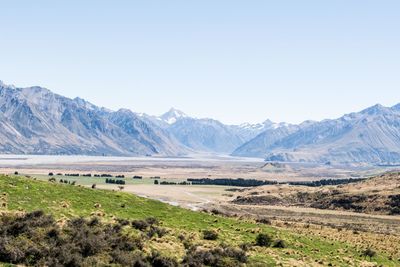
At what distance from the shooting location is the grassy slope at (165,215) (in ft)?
148

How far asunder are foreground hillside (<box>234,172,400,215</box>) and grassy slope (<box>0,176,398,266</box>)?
272 ft

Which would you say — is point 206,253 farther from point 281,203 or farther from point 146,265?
point 281,203

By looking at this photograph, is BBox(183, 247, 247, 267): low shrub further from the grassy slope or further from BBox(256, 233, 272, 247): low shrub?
BBox(256, 233, 272, 247): low shrub

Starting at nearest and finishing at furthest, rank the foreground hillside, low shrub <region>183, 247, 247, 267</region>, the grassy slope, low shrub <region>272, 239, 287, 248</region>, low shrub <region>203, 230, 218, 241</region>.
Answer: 1. low shrub <region>183, 247, 247, 267</region>
2. the grassy slope
3. low shrub <region>203, 230, 218, 241</region>
4. low shrub <region>272, 239, 287, 248</region>
5. the foreground hillside

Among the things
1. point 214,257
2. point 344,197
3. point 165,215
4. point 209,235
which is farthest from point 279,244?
point 344,197

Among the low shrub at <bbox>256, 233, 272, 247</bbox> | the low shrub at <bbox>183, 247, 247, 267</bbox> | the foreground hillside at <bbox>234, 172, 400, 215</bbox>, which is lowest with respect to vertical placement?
the foreground hillside at <bbox>234, 172, 400, 215</bbox>

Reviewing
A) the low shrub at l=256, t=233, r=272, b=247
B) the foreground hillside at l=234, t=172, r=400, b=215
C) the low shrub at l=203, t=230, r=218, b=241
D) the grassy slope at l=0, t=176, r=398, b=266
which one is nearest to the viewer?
the grassy slope at l=0, t=176, r=398, b=266

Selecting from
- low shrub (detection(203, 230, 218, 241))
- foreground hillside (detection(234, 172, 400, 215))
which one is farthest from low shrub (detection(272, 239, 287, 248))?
foreground hillside (detection(234, 172, 400, 215))

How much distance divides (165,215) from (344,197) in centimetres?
10869

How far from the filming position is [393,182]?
168875 millimetres

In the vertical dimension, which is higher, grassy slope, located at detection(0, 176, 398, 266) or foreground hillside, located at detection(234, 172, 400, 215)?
grassy slope, located at detection(0, 176, 398, 266)

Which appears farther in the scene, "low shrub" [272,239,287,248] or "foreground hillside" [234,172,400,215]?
"foreground hillside" [234,172,400,215]

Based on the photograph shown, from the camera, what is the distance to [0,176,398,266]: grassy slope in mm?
45156

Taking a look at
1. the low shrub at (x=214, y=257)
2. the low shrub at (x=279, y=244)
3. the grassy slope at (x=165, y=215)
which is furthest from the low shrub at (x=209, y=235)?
the low shrub at (x=279, y=244)
